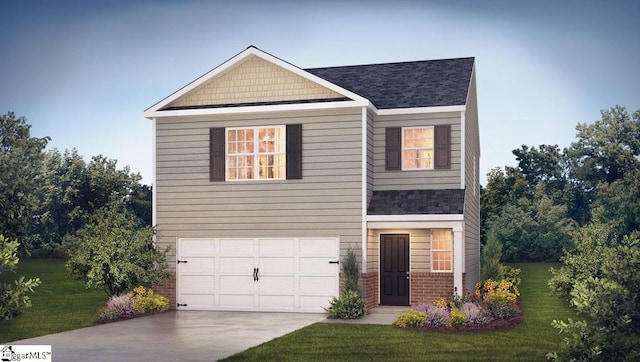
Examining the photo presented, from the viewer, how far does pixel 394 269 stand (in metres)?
23.4

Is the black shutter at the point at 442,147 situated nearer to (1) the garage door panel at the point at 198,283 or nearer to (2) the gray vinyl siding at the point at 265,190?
(2) the gray vinyl siding at the point at 265,190

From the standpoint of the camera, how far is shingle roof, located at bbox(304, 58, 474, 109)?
918 inches

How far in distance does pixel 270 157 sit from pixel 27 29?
26.3m

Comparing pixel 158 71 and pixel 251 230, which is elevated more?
pixel 158 71

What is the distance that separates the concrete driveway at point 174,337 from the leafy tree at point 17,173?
11185 mm

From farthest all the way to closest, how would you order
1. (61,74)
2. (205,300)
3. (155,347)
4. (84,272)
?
(61,74) → (205,300) → (84,272) → (155,347)

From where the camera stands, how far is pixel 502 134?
55000mm

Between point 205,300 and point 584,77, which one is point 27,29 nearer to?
point 205,300

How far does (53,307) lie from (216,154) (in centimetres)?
695

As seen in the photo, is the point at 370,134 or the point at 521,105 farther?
the point at 521,105

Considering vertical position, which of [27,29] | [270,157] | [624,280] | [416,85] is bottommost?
[624,280]

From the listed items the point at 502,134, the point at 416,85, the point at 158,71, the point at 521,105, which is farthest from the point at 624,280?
the point at 502,134

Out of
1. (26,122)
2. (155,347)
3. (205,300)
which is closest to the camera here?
(155,347)

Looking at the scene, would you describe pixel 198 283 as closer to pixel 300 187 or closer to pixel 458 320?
pixel 300 187
